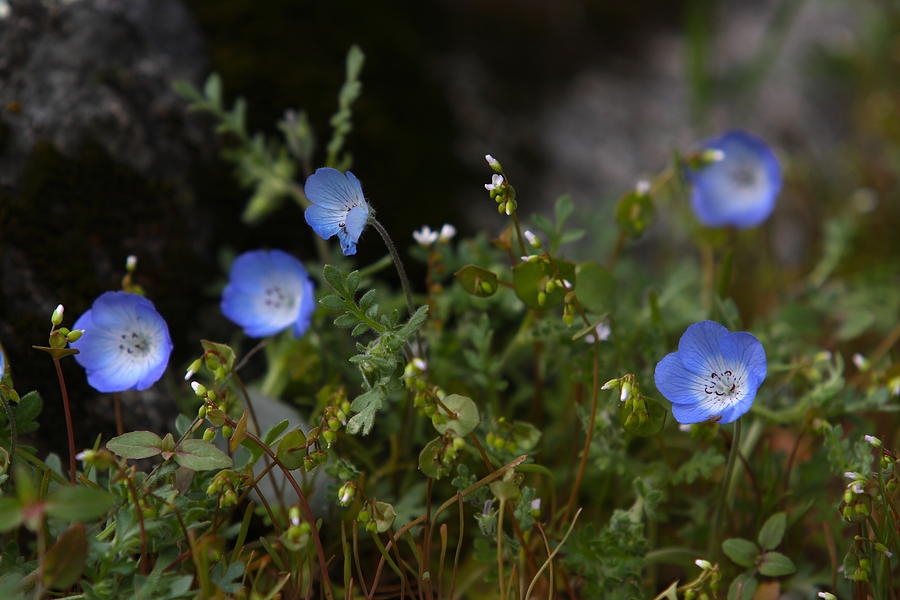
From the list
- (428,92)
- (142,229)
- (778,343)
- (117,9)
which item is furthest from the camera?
(428,92)

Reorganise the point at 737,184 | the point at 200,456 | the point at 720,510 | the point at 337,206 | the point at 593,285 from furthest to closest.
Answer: the point at 737,184, the point at 593,285, the point at 720,510, the point at 337,206, the point at 200,456

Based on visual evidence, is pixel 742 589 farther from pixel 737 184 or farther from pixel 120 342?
pixel 737 184

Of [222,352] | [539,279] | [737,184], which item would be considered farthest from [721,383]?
[737,184]

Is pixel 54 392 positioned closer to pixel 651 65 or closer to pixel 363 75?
pixel 363 75

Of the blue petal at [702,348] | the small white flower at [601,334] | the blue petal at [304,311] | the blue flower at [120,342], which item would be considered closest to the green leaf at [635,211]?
the small white flower at [601,334]

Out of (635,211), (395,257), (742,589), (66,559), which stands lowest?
(742,589)

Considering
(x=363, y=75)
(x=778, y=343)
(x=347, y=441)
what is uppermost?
(x=363, y=75)

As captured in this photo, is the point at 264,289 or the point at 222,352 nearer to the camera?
the point at 222,352

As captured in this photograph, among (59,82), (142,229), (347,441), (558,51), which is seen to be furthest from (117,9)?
(558,51)
